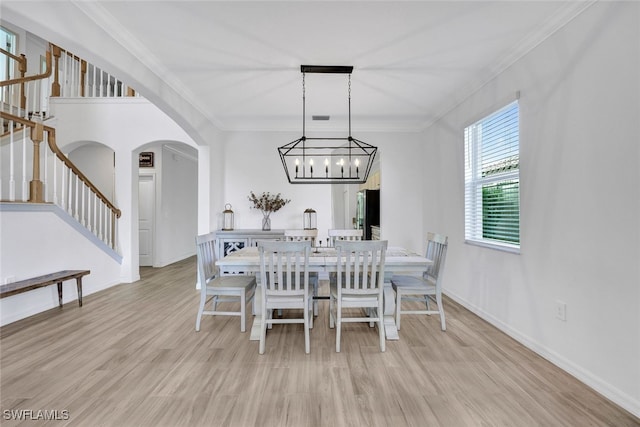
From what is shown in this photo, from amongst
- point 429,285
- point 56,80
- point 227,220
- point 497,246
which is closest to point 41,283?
point 227,220

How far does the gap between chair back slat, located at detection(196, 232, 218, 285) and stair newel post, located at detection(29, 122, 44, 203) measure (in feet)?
7.40

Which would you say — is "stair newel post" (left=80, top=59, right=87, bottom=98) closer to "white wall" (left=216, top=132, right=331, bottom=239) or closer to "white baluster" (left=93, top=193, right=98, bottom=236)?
"white baluster" (left=93, top=193, right=98, bottom=236)

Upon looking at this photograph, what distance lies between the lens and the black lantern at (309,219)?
5.36m

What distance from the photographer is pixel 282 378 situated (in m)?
2.28

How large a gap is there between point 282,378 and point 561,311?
2132mm

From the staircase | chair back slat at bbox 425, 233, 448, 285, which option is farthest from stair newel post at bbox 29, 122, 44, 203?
chair back slat at bbox 425, 233, 448, 285

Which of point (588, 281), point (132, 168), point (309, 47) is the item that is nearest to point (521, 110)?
point (588, 281)

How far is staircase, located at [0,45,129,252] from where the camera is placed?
4137mm

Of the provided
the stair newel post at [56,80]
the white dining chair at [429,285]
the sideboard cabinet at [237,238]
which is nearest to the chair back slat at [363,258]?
the white dining chair at [429,285]

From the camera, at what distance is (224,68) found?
3338 millimetres

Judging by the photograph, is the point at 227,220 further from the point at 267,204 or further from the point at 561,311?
the point at 561,311

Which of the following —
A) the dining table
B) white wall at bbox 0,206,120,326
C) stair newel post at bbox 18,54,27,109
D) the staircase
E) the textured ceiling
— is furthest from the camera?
stair newel post at bbox 18,54,27,109

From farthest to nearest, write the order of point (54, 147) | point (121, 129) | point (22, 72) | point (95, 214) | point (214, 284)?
point (121, 129), point (22, 72), point (95, 214), point (54, 147), point (214, 284)

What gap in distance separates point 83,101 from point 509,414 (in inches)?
267
